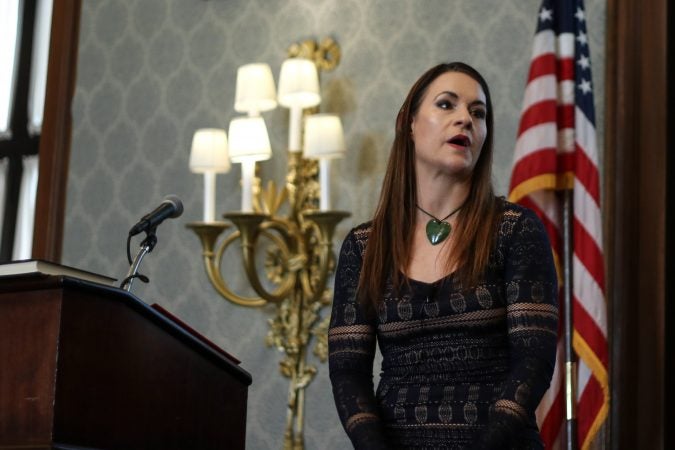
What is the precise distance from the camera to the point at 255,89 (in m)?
3.70

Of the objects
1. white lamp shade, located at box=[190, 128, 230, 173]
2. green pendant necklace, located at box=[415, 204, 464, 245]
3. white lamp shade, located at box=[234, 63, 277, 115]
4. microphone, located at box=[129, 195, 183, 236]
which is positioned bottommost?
green pendant necklace, located at box=[415, 204, 464, 245]

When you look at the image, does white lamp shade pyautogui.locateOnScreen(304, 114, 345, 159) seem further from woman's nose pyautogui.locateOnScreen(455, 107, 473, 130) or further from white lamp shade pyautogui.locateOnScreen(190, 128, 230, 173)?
woman's nose pyautogui.locateOnScreen(455, 107, 473, 130)

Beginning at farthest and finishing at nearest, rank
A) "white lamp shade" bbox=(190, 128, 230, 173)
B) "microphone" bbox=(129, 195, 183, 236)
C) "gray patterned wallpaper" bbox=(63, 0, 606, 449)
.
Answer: "white lamp shade" bbox=(190, 128, 230, 173), "gray patterned wallpaper" bbox=(63, 0, 606, 449), "microphone" bbox=(129, 195, 183, 236)

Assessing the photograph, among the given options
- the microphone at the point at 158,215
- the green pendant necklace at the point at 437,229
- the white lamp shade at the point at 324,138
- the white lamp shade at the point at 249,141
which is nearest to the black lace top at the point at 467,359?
the green pendant necklace at the point at 437,229

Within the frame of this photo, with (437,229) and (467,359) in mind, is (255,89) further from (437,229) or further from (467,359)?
(467,359)

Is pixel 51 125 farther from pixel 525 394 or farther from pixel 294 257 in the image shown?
pixel 525 394

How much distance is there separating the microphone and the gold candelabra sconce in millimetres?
983

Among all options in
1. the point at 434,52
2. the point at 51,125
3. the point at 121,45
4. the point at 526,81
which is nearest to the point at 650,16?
the point at 526,81

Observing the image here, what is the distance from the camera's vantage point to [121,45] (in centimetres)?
445

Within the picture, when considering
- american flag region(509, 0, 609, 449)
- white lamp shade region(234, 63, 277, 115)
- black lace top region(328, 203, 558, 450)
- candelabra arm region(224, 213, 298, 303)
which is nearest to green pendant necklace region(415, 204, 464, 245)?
black lace top region(328, 203, 558, 450)

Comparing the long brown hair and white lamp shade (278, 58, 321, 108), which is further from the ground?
white lamp shade (278, 58, 321, 108)

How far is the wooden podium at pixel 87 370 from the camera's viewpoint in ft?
6.29

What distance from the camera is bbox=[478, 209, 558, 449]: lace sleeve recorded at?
1.91 metres

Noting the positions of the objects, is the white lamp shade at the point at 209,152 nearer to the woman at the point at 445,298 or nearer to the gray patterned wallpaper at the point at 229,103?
the gray patterned wallpaper at the point at 229,103
